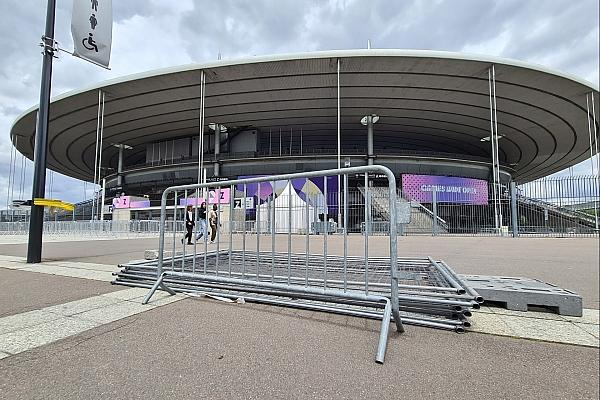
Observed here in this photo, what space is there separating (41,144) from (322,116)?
88.5ft

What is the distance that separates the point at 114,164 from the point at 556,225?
53022mm

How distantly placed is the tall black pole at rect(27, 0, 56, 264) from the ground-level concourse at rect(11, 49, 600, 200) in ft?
57.2

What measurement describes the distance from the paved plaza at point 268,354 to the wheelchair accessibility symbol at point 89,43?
625 centimetres

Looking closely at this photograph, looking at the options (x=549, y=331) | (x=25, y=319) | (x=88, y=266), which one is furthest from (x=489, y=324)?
(x=88, y=266)

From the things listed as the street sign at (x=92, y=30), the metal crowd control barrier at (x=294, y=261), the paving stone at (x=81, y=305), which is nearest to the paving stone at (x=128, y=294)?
the paving stone at (x=81, y=305)

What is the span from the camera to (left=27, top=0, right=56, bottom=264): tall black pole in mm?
7145

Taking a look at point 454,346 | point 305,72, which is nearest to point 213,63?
point 305,72

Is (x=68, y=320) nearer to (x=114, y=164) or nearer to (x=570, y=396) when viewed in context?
(x=570, y=396)

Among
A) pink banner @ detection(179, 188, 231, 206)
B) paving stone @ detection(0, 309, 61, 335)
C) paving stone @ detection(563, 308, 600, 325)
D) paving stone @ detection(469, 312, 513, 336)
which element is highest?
pink banner @ detection(179, 188, 231, 206)

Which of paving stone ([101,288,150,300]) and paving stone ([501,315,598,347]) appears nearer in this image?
paving stone ([501,315,598,347])

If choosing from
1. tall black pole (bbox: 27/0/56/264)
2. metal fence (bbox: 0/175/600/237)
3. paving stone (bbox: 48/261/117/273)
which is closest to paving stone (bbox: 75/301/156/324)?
metal fence (bbox: 0/175/600/237)

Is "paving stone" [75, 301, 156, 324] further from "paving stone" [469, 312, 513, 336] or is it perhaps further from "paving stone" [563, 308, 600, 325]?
"paving stone" [563, 308, 600, 325]

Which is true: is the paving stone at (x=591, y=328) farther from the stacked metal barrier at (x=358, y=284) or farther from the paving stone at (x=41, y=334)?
the paving stone at (x=41, y=334)

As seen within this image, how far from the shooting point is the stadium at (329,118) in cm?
2445
